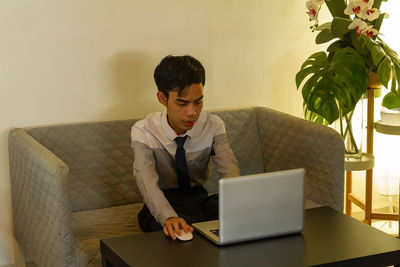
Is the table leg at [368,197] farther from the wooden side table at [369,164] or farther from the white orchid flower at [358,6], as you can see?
the white orchid flower at [358,6]

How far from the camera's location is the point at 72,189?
273 cm

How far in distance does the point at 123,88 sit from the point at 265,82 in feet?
2.29

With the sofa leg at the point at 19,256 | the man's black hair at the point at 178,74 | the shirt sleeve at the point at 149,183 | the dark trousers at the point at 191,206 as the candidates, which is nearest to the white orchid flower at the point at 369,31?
the man's black hair at the point at 178,74

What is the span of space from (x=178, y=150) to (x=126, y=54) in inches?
25.3

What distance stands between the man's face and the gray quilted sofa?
423 mm

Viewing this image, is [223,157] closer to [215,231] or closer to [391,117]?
[215,231]

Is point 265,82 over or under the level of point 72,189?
over

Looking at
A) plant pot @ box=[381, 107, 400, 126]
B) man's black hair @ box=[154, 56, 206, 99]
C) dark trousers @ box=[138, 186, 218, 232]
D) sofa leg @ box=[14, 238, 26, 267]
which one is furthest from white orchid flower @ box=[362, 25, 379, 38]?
sofa leg @ box=[14, 238, 26, 267]

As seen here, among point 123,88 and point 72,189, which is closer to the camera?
point 72,189

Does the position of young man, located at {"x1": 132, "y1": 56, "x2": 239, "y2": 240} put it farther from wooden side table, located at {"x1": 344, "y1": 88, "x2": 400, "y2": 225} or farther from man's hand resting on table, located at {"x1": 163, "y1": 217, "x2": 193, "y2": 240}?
wooden side table, located at {"x1": 344, "y1": 88, "x2": 400, "y2": 225}

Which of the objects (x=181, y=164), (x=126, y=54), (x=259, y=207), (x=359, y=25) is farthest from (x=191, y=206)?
(x=359, y=25)

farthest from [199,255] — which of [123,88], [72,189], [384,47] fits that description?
[384,47]

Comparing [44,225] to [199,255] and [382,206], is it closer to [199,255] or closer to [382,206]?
[199,255]

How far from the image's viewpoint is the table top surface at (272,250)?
176 cm
